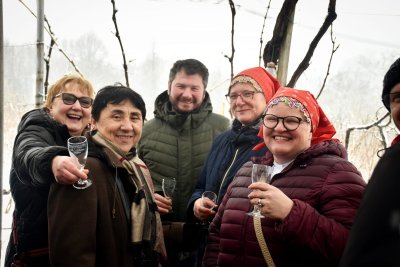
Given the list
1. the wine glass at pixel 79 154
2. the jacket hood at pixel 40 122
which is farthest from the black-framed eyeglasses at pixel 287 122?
the jacket hood at pixel 40 122

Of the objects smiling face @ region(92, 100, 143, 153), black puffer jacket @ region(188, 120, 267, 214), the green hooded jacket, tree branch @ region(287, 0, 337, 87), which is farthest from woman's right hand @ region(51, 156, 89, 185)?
tree branch @ region(287, 0, 337, 87)

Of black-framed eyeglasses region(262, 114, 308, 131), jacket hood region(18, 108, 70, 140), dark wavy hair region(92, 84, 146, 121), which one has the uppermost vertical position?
dark wavy hair region(92, 84, 146, 121)

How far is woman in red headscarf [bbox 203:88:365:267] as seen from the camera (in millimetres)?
1577

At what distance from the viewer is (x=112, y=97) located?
2049mm

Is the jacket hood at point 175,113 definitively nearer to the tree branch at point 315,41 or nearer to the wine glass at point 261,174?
the tree branch at point 315,41

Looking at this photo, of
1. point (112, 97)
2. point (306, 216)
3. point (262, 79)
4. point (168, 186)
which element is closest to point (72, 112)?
point (112, 97)

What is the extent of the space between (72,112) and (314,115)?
5.42ft

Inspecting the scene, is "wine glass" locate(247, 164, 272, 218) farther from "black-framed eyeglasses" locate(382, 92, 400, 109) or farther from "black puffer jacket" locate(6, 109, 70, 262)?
"black puffer jacket" locate(6, 109, 70, 262)

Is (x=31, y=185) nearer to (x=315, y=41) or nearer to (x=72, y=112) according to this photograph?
(x=72, y=112)

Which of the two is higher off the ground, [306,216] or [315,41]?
[315,41]

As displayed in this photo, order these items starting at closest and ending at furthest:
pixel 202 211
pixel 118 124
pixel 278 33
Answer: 1. pixel 118 124
2. pixel 202 211
3. pixel 278 33

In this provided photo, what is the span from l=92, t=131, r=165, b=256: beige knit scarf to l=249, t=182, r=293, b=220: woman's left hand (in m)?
0.62

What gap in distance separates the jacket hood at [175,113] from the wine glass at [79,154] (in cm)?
144

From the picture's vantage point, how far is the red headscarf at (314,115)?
6.39 feet
